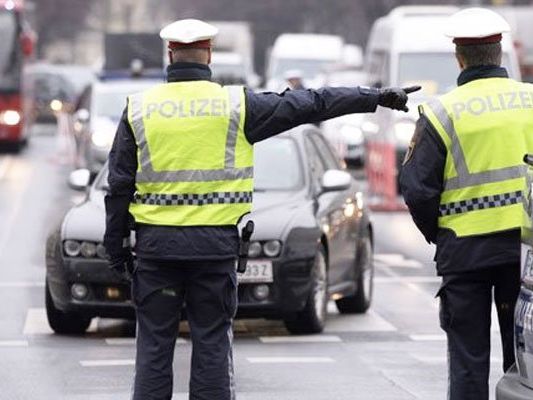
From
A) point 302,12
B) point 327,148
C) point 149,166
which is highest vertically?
point 149,166

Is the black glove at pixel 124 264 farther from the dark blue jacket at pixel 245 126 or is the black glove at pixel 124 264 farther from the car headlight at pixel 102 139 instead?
the car headlight at pixel 102 139

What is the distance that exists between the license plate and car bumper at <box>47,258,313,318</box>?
0.03m

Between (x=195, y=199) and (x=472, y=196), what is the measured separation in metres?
1.10

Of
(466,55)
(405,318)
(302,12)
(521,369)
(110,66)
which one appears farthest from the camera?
(302,12)

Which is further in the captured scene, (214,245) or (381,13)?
(381,13)

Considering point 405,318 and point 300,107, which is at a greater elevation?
point 300,107

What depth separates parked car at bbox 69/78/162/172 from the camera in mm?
28812

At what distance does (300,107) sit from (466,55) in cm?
70

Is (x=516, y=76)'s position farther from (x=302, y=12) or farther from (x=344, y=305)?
(x=302, y=12)

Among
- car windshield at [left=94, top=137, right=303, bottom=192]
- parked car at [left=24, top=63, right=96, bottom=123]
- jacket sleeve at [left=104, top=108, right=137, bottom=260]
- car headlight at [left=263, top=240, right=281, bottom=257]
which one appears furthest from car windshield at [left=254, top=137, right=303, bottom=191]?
parked car at [left=24, top=63, right=96, bottom=123]

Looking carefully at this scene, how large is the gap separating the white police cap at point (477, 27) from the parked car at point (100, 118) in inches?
812

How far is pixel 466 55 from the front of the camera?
305 inches

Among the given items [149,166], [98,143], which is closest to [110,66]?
[98,143]

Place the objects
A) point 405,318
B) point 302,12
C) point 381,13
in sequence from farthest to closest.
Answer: point 302,12 → point 381,13 → point 405,318
